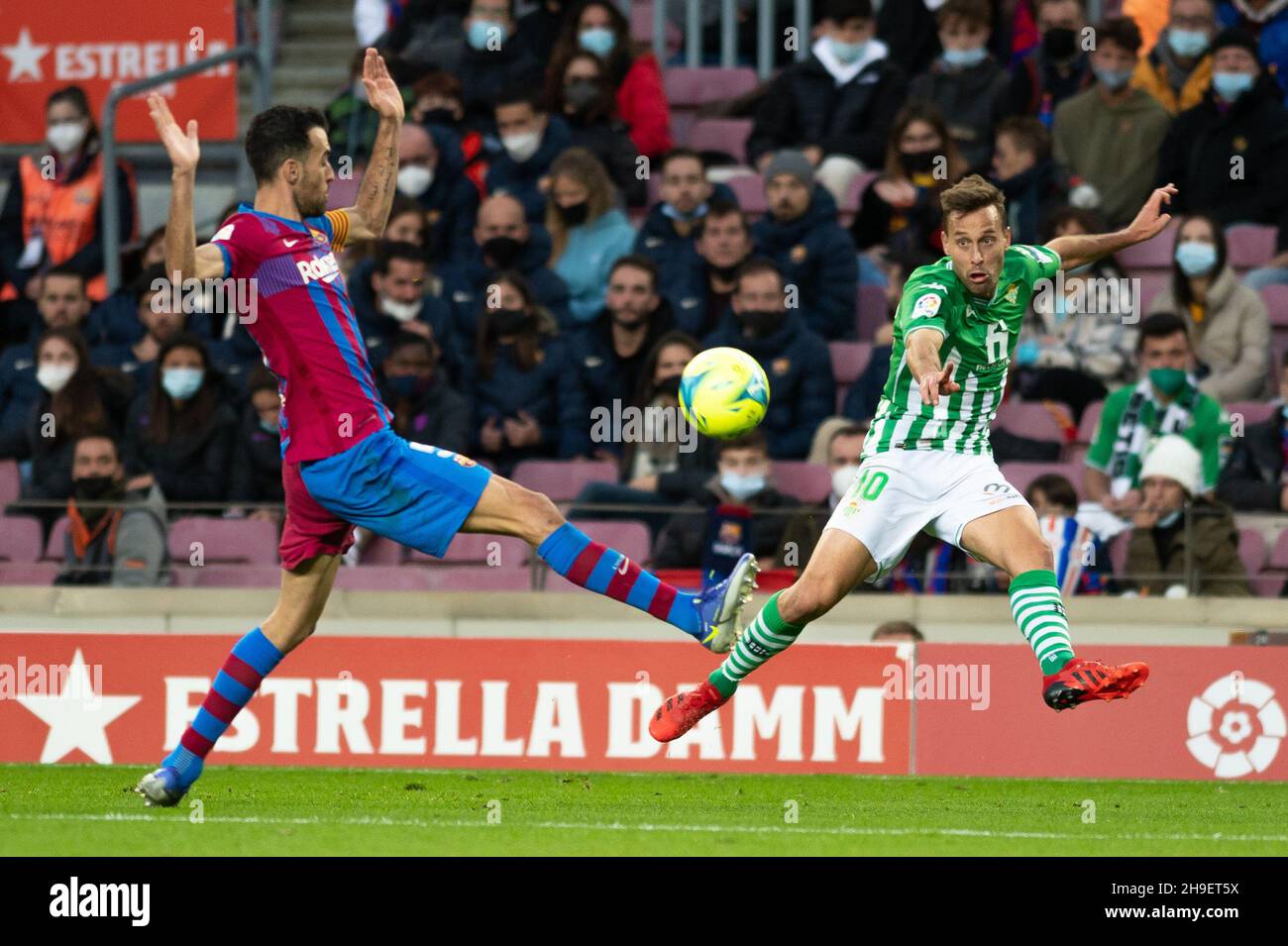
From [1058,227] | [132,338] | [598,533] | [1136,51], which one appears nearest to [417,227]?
[132,338]

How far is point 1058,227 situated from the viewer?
12.1 m

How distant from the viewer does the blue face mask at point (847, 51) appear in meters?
13.9

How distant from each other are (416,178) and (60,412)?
2.71 meters

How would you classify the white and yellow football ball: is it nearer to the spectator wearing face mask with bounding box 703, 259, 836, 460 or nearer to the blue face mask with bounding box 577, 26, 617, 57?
the spectator wearing face mask with bounding box 703, 259, 836, 460

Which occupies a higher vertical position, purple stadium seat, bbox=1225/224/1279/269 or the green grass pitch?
purple stadium seat, bbox=1225/224/1279/269

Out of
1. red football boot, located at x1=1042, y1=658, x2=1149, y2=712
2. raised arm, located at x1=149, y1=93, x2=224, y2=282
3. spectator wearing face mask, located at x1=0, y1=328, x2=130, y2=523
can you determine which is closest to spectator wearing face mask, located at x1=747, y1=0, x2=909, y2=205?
spectator wearing face mask, located at x1=0, y1=328, x2=130, y2=523

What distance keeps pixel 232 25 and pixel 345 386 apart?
7.85 meters

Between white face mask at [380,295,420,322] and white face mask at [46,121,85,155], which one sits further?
white face mask at [46,121,85,155]

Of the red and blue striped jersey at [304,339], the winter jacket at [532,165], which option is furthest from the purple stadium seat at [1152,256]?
the red and blue striped jersey at [304,339]

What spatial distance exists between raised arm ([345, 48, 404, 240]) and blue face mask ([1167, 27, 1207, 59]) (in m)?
7.27

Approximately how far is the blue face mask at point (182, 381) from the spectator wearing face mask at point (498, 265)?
1.53 m

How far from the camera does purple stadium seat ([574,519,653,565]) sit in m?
11.1

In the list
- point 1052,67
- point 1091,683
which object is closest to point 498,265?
point 1052,67

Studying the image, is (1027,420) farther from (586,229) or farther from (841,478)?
(586,229)
